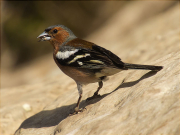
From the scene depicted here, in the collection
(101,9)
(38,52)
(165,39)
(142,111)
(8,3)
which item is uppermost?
(8,3)

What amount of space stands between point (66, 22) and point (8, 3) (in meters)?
4.16

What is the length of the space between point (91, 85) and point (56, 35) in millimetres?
1796

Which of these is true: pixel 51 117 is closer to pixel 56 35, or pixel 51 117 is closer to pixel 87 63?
pixel 87 63

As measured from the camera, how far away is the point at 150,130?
3275mm

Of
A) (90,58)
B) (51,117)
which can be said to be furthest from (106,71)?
(51,117)

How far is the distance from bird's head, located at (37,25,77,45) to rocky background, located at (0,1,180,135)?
1408 mm

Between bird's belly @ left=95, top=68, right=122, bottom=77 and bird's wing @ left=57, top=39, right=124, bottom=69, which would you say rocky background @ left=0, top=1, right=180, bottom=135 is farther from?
bird's wing @ left=57, top=39, right=124, bottom=69

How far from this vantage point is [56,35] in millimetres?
6094

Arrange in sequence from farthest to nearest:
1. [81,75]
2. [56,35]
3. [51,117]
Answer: [56,35], [51,117], [81,75]

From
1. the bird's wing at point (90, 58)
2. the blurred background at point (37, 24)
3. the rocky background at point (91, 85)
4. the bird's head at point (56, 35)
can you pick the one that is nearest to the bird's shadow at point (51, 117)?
the rocky background at point (91, 85)

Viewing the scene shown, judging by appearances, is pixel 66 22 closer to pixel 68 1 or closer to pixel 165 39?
pixel 68 1

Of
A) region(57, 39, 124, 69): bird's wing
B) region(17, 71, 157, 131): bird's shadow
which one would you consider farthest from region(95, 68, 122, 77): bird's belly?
region(17, 71, 157, 131): bird's shadow

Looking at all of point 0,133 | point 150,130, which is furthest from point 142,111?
point 0,133

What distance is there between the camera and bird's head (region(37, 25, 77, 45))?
6057 millimetres
